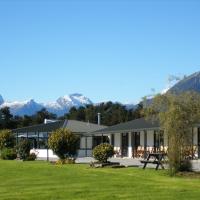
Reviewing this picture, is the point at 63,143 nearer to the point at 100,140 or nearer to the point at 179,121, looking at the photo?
the point at 179,121

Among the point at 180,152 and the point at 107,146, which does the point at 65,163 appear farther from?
the point at 180,152

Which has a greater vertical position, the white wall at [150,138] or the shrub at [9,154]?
the white wall at [150,138]

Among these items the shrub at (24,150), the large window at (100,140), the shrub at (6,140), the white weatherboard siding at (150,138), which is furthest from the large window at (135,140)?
the shrub at (6,140)

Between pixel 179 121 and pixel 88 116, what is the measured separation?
8392 centimetres

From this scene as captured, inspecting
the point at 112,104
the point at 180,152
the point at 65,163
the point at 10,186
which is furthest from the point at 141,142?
the point at 112,104

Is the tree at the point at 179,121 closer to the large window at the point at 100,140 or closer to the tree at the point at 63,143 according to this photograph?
the tree at the point at 63,143

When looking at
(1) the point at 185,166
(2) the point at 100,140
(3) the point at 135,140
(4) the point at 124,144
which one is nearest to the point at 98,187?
(1) the point at 185,166

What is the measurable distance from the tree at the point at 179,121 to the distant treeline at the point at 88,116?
60.3 metres

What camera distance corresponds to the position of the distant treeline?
94.4 m

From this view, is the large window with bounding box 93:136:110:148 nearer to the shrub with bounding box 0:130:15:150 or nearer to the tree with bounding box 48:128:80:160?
the shrub with bounding box 0:130:15:150

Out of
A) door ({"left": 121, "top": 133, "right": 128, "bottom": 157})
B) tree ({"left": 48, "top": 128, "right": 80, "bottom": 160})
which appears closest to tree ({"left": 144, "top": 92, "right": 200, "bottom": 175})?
tree ({"left": 48, "top": 128, "right": 80, "bottom": 160})

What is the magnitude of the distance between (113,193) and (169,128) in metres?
7.27

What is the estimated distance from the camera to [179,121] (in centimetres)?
2278

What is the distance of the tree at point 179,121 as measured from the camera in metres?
22.8
